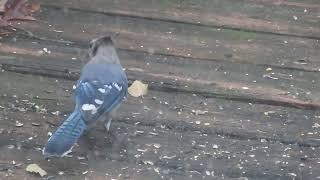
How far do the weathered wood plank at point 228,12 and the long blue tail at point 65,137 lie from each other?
4.85ft

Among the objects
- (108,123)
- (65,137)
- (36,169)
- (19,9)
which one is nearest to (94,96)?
(108,123)

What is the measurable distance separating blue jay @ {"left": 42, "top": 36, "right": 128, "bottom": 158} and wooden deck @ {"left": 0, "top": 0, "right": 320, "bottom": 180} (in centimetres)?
8

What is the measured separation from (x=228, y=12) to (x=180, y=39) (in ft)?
1.81

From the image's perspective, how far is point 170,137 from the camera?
8.31 feet

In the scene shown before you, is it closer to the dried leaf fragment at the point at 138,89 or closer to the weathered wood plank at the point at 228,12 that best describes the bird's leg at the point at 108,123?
the dried leaf fragment at the point at 138,89

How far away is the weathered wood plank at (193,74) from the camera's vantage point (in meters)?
2.93

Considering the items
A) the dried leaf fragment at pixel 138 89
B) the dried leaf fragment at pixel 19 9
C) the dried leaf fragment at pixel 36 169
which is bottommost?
the dried leaf fragment at pixel 36 169

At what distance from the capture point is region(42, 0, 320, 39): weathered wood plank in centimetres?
376

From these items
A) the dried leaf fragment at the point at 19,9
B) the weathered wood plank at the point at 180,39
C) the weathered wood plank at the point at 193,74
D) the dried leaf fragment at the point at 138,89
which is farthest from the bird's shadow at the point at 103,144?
the dried leaf fragment at the point at 19,9

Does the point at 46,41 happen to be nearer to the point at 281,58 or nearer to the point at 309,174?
the point at 281,58

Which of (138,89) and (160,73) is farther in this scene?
(160,73)

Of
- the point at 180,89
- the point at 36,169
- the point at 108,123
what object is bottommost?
the point at 36,169

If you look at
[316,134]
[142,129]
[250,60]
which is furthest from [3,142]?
[250,60]

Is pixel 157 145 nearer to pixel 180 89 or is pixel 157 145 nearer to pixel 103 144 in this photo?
pixel 103 144
